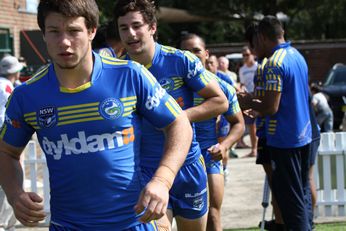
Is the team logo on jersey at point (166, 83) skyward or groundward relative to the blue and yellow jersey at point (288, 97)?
skyward

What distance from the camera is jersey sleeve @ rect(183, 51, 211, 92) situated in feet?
16.9

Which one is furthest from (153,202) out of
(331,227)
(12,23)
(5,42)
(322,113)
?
(12,23)

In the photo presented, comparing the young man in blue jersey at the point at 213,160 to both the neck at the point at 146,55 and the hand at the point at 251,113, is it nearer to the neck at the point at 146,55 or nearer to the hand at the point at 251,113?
the hand at the point at 251,113

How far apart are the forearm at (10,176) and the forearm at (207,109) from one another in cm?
170

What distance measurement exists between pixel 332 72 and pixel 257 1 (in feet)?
66.0

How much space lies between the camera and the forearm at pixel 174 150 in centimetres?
322

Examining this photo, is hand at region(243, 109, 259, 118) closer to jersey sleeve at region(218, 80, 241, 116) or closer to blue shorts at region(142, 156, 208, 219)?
jersey sleeve at region(218, 80, 241, 116)

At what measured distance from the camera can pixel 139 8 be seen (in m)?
5.10

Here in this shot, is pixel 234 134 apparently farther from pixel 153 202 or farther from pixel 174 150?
pixel 153 202

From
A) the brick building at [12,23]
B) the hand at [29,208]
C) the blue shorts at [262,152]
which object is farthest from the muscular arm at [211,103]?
the brick building at [12,23]

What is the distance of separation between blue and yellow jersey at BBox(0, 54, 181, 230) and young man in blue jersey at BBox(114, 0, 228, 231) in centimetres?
151

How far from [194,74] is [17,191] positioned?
206 centimetres

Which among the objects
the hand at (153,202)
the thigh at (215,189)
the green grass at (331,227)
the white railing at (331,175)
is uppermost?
the hand at (153,202)

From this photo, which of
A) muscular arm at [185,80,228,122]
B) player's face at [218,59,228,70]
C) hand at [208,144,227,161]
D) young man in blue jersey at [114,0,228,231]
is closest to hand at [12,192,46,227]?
young man in blue jersey at [114,0,228,231]
